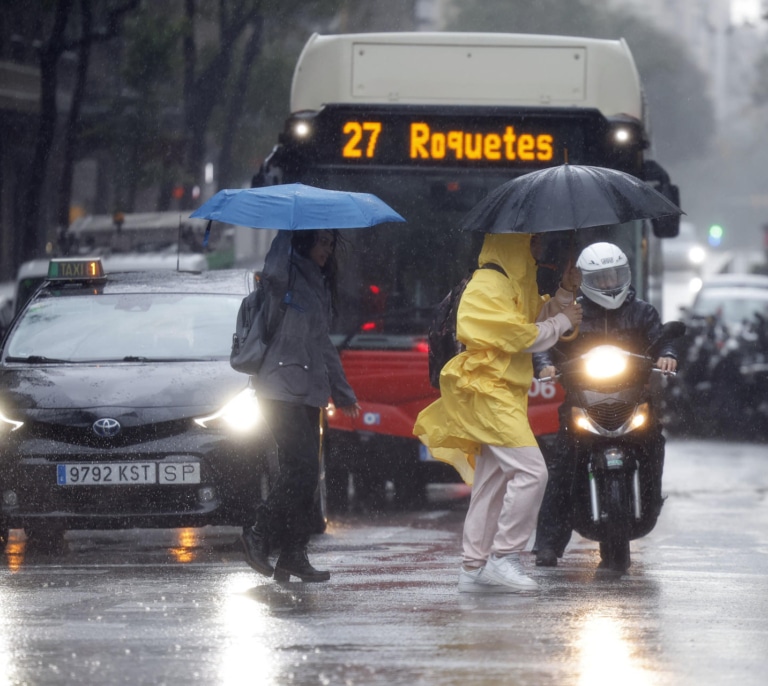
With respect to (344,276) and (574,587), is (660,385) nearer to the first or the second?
(574,587)

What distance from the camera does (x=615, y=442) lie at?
28.1 feet

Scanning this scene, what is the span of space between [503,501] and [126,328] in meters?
3.31

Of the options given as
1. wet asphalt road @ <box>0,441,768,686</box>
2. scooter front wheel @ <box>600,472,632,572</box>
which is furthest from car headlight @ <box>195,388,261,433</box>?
scooter front wheel @ <box>600,472,632,572</box>

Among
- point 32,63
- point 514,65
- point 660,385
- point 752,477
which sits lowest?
point 752,477

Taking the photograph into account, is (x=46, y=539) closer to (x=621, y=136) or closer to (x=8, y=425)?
(x=8, y=425)

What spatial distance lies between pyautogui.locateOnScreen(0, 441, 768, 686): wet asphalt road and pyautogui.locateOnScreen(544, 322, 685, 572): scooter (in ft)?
0.80

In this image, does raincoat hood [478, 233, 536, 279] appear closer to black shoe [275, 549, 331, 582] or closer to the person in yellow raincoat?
the person in yellow raincoat

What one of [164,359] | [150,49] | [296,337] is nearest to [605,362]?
[296,337]

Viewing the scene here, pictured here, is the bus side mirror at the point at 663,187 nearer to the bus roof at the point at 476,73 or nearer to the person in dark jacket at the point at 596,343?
the bus roof at the point at 476,73

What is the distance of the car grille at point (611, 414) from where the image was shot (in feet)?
28.1

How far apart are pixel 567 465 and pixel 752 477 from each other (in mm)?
7025

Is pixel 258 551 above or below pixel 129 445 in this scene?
below

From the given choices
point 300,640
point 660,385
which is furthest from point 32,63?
point 300,640

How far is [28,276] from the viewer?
20172mm
